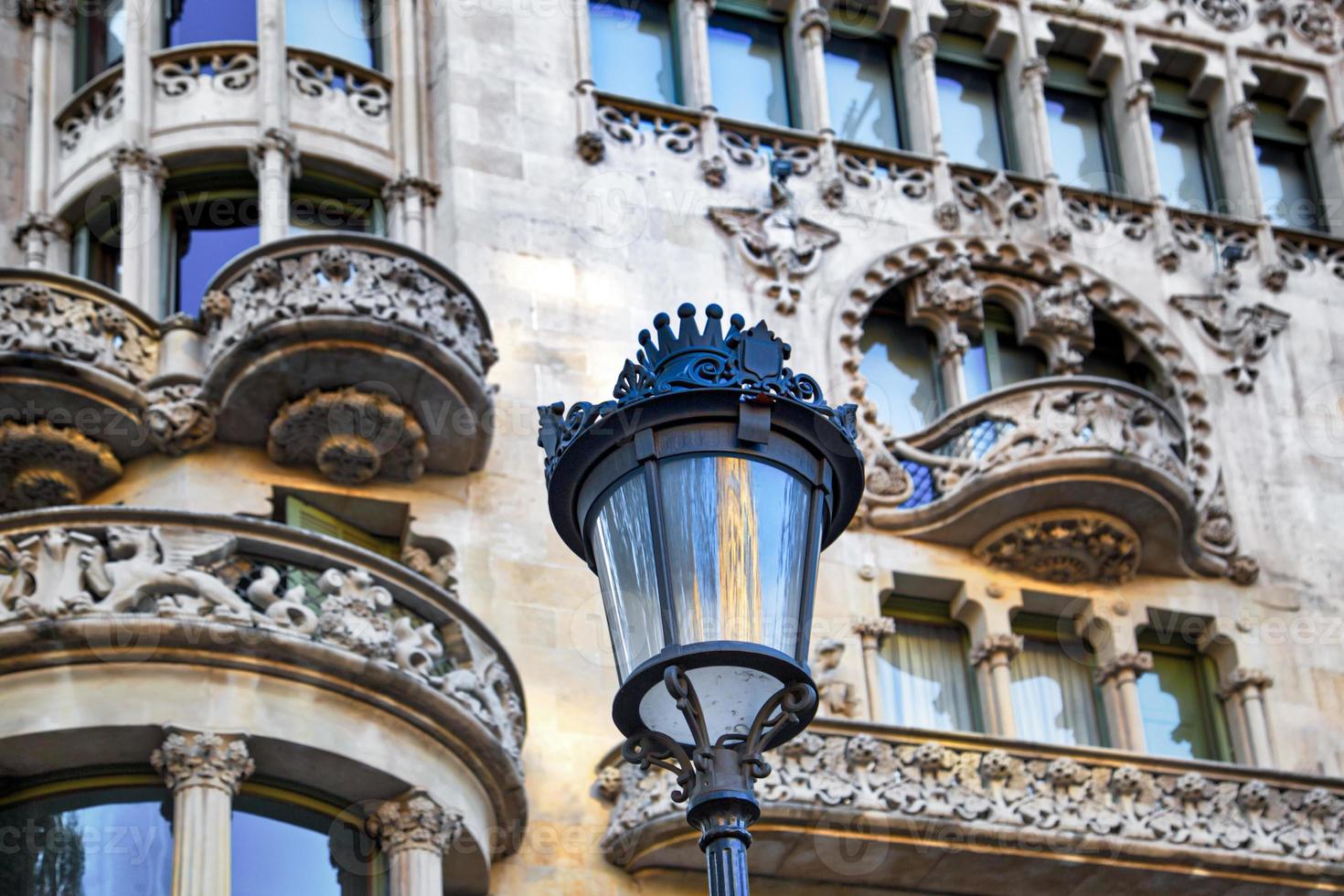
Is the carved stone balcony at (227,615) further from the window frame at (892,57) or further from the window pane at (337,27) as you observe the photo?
the window frame at (892,57)

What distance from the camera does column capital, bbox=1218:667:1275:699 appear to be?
85.6 ft

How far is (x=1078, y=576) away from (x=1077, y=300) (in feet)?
11.4

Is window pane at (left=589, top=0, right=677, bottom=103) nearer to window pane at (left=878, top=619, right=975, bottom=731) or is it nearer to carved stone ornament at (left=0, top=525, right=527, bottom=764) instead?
window pane at (left=878, top=619, right=975, bottom=731)

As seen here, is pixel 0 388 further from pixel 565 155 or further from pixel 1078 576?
pixel 1078 576

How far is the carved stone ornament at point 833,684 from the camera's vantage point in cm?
2373

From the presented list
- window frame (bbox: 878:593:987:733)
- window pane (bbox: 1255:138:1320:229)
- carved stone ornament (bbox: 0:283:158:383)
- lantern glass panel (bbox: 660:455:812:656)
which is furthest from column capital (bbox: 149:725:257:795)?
window pane (bbox: 1255:138:1320:229)

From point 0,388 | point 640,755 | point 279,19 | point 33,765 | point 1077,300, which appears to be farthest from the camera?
point 1077,300

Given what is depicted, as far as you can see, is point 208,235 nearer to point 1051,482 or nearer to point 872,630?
A: point 872,630

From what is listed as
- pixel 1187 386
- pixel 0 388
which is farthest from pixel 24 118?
pixel 1187 386

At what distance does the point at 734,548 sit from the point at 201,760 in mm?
9153

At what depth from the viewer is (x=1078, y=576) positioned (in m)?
26.2

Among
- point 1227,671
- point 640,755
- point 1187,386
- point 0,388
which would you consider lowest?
point 640,755

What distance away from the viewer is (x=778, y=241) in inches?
1059

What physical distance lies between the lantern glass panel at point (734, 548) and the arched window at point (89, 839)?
8.95 m
